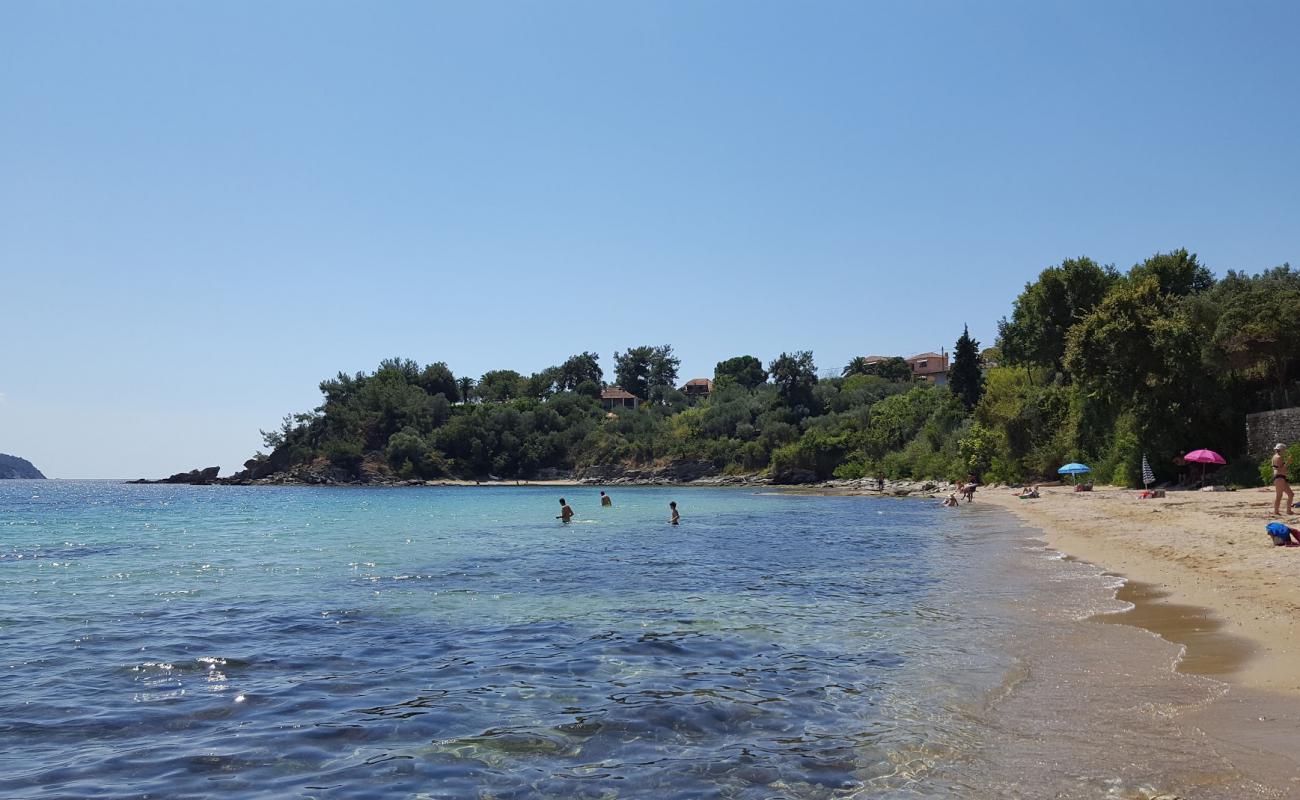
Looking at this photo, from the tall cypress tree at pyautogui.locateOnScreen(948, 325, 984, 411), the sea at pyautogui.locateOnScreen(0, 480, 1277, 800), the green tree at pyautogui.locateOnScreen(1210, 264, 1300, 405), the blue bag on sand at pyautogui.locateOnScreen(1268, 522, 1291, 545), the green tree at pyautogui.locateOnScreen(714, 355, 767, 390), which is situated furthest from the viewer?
the green tree at pyautogui.locateOnScreen(714, 355, 767, 390)

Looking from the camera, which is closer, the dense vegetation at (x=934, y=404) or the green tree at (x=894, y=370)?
the dense vegetation at (x=934, y=404)

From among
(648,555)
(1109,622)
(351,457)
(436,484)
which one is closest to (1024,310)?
(648,555)

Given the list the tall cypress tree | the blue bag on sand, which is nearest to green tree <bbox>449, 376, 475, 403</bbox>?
the tall cypress tree

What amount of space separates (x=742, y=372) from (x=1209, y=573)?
435 feet

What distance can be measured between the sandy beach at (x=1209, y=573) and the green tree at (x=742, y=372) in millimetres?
113871

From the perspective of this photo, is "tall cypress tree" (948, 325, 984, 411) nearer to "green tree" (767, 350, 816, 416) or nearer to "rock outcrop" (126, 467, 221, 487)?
"green tree" (767, 350, 816, 416)

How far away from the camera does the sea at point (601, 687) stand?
638cm

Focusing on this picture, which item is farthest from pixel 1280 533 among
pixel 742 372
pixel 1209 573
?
pixel 742 372

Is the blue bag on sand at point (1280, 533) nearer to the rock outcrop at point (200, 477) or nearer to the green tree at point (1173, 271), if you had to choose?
the green tree at point (1173, 271)

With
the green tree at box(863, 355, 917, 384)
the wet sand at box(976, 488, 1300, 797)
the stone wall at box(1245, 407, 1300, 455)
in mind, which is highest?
the green tree at box(863, 355, 917, 384)

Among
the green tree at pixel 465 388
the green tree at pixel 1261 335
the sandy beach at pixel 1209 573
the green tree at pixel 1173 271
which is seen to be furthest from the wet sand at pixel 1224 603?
the green tree at pixel 465 388

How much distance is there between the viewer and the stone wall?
1250 inches

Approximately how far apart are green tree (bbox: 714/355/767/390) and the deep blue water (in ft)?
402

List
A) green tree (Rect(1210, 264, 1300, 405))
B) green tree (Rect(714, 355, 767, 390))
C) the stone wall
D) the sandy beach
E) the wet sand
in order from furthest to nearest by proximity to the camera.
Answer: green tree (Rect(714, 355, 767, 390)), green tree (Rect(1210, 264, 1300, 405)), the stone wall, the sandy beach, the wet sand
